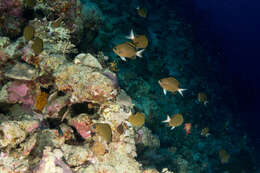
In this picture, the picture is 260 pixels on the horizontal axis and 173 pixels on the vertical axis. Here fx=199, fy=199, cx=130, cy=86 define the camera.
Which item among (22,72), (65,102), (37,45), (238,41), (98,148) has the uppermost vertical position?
(37,45)

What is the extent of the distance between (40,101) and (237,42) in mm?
34161

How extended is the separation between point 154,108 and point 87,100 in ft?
13.3

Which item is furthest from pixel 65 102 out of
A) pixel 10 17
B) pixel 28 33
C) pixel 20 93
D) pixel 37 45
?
pixel 10 17

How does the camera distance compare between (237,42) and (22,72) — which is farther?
(237,42)

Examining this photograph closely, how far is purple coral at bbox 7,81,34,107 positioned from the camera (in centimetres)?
329

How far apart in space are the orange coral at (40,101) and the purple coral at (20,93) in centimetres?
9

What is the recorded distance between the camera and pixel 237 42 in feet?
103

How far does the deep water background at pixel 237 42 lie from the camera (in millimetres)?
19109

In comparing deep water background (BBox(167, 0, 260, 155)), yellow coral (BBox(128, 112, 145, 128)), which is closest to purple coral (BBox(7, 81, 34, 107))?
yellow coral (BBox(128, 112, 145, 128))

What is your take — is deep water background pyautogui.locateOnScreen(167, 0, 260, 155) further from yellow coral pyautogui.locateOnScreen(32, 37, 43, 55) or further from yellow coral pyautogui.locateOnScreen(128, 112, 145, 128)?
yellow coral pyautogui.locateOnScreen(32, 37, 43, 55)

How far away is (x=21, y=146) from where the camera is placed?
276cm

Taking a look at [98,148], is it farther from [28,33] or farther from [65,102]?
[28,33]

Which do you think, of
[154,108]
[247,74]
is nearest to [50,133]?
[154,108]

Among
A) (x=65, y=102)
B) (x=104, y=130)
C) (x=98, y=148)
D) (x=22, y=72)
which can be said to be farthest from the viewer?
(x=65, y=102)
